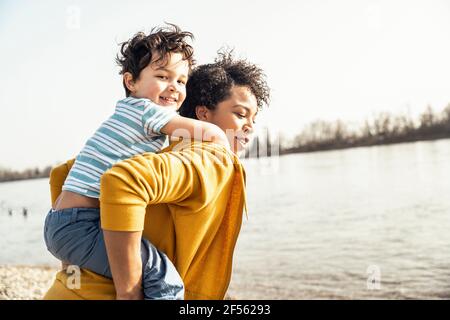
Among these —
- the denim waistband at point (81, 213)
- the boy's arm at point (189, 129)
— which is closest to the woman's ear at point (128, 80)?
the boy's arm at point (189, 129)

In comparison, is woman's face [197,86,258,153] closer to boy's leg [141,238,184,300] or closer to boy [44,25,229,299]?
boy [44,25,229,299]

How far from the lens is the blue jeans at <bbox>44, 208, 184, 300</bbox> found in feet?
5.17

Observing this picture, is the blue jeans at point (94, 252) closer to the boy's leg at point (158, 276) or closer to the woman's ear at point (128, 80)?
the boy's leg at point (158, 276)

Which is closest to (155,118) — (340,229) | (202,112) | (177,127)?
(177,127)

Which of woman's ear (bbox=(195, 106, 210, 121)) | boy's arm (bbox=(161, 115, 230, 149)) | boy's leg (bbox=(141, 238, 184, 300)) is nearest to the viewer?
boy's leg (bbox=(141, 238, 184, 300))

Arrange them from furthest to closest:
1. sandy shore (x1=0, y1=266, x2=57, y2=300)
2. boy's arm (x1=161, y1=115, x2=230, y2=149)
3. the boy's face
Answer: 1. sandy shore (x1=0, y1=266, x2=57, y2=300)
2. the boy's face
3. boy's arm (x1=161, y1=115, x2=230, y2=149)

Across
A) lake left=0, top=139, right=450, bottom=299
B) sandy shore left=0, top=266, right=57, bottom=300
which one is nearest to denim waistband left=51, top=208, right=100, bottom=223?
sandy shore left=0, top=266, right=57, bottom=300

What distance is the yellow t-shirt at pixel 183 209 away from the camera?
1.45 m

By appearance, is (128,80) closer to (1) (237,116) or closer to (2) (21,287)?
(1) (237,116)

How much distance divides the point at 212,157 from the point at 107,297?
0.50m

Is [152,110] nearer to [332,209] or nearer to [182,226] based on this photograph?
[182,226]

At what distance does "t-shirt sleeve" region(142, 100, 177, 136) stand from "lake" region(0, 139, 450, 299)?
643 cm

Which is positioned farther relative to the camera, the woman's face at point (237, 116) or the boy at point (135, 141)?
the woman's face at point (237, 116)

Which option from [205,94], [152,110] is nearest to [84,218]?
[152,110]
